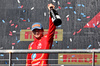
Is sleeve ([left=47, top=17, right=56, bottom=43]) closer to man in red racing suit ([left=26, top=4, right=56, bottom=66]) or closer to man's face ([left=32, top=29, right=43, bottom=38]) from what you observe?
man in red racing suit ([left=26, top=4, right=56, bottom=66])

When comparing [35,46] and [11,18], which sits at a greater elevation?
[11,18]

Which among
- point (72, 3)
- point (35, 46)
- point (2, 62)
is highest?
point (72, 3)

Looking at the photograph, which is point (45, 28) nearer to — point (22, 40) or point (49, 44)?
point (22, 40)

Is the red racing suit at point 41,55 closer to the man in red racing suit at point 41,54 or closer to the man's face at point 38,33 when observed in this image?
the man in red racing suit at point 41,54

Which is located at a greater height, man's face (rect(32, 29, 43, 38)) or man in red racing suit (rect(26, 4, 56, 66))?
man's face (rect(32, 29, 43, 38))

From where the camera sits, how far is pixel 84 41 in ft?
16.8

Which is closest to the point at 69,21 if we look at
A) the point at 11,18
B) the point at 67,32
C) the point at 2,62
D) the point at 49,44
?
the point at 67,32

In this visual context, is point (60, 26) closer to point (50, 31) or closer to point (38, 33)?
point (38, 33)

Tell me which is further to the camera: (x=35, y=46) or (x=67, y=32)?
(x=67, y=32)

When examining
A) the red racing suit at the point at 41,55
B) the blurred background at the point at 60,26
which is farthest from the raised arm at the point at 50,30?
the blurred background at the point at 60,26

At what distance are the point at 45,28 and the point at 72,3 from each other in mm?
927

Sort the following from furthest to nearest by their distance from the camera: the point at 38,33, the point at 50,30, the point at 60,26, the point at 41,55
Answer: the point at 60,26 → the point at 38,33 → the point at 41,55 → the point at 50,30

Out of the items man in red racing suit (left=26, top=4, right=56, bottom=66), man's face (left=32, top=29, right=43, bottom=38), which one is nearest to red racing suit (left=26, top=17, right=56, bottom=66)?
man in red racing suit (left=26, top=4, right=56, bottom=66)

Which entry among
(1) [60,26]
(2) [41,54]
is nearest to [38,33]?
(2) [41,54]
